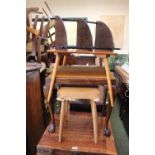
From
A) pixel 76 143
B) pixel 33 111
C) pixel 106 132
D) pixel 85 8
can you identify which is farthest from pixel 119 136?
pixel 85 8

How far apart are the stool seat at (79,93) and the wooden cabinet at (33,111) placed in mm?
302

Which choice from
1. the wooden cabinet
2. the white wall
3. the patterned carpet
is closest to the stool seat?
the wooden cabinet

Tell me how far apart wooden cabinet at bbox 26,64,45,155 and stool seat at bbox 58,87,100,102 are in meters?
0.30

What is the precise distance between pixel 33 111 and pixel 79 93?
0.52 m

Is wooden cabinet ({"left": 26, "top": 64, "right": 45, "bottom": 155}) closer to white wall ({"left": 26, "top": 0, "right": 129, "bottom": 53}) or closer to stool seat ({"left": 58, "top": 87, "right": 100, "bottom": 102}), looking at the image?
stool seat ({"left": 58, "top": 87, "right": 100, "bottom": 102})

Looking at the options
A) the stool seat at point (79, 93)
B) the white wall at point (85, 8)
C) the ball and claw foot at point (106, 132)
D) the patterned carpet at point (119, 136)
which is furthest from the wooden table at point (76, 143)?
the white wall at point (85, 8)

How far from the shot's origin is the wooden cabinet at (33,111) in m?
1.54

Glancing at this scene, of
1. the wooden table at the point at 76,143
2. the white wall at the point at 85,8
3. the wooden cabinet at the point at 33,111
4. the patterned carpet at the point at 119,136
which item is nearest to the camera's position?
the wooden table at the point at 76,143

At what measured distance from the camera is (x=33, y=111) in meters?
1.69

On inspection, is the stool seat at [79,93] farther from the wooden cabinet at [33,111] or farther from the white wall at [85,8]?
the white wall at [85,8]
